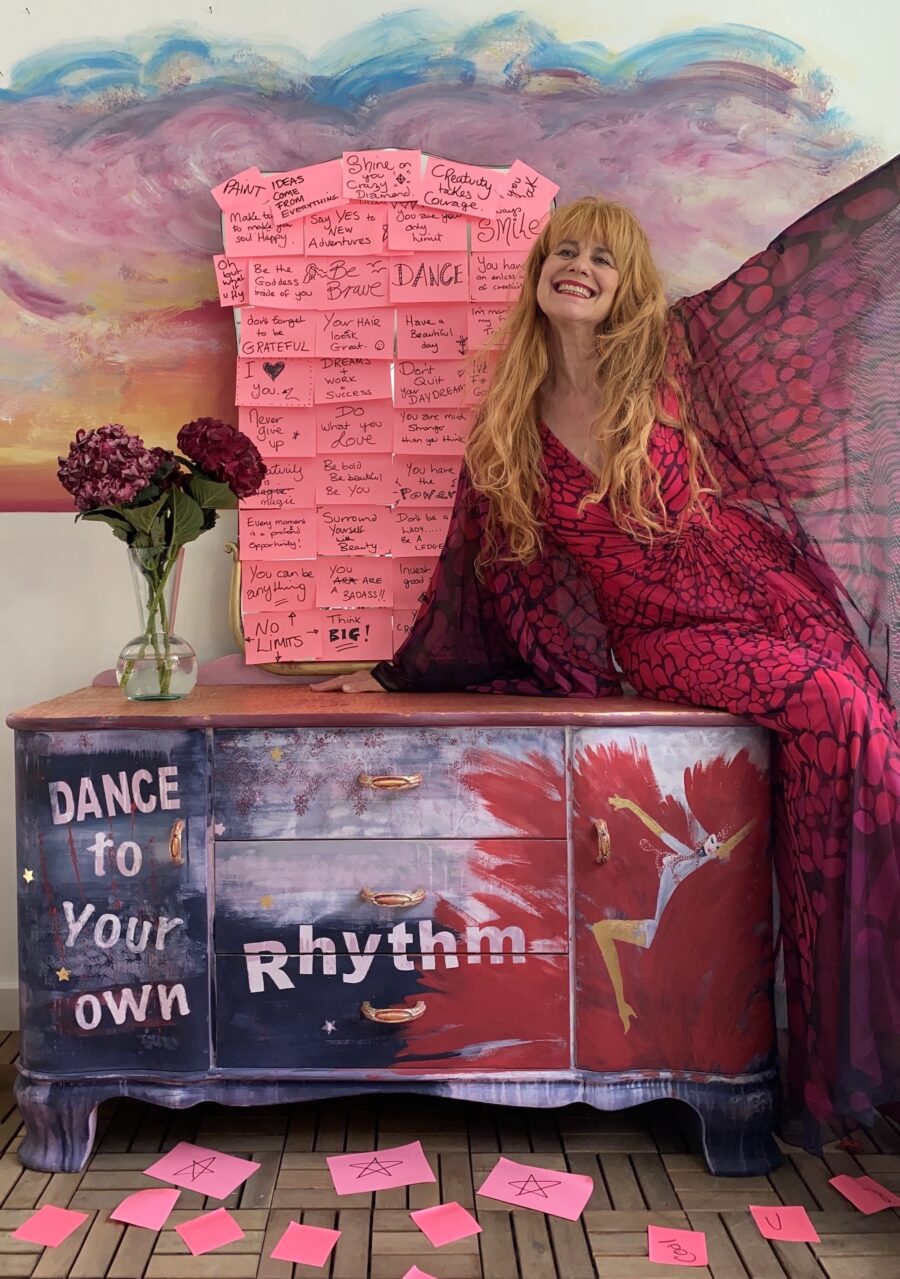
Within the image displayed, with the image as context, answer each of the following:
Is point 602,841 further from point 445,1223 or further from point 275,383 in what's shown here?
point 275,383

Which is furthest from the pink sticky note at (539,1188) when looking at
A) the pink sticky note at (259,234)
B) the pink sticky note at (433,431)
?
the pink sticky note at (259,234)

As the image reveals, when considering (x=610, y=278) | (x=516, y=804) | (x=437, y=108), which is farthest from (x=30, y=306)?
(x=516, y=804)

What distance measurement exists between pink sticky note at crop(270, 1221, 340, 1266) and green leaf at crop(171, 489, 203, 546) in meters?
1.27

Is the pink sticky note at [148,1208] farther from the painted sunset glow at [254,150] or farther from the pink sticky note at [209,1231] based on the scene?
the painted sunset glow at [254,150]

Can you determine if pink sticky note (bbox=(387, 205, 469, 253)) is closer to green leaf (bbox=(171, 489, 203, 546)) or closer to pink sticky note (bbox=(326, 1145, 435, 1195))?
green leaf (bbox=(171, 489, 203, 546))

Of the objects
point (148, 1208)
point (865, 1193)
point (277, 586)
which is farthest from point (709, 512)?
point (148, 1208)

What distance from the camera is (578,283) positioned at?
220 cm

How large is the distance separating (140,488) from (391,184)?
0.94 metres

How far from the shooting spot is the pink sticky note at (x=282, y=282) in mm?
2430

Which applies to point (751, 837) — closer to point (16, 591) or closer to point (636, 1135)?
point (636, 1135)

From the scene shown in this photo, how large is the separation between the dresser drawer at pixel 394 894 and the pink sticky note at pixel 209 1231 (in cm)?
43

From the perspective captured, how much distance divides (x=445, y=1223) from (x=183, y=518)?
4.46ft

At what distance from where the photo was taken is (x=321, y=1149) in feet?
6.57

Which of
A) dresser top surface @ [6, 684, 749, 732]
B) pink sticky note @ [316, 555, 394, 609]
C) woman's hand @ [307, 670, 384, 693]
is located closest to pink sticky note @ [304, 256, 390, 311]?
pink sticky note @ [316, 555, 394, 609]
